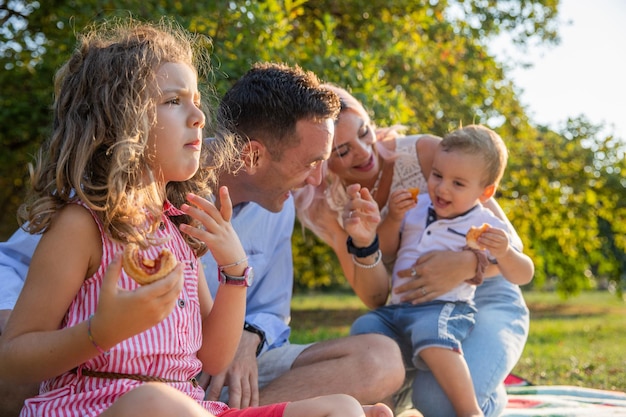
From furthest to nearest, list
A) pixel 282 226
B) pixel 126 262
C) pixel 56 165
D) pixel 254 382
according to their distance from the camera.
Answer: pixel 282 226, pixel 254 382, pixel 56 165, pixel 126 262

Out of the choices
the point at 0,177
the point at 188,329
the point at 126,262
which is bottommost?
the point at 0,177

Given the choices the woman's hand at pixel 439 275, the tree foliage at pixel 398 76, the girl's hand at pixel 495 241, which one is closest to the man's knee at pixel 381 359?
the woman's hand at pixel 439 275

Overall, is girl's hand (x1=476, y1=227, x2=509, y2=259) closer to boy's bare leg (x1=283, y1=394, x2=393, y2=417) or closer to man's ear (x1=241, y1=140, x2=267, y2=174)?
man's ear (x1=241, y1=140, x2=267, y2=174)

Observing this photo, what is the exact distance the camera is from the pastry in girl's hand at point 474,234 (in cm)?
351

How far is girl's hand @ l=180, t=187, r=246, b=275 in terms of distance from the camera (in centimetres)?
222

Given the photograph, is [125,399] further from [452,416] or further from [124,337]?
[452,416]

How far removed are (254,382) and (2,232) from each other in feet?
29.0

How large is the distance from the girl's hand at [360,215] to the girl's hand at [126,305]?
1.68 metres

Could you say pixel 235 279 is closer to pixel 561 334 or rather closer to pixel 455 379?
pixel 455 379

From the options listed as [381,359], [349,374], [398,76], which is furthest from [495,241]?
[398,76]

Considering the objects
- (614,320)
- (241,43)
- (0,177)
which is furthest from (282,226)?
(614,320)

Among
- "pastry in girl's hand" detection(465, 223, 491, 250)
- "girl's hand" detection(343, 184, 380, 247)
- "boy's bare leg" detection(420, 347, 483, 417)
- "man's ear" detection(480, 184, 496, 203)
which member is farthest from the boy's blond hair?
"boy's bare leg" detection(420, 347, 483, 417)

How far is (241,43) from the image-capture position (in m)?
6.00

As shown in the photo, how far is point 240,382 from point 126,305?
1220 mm
